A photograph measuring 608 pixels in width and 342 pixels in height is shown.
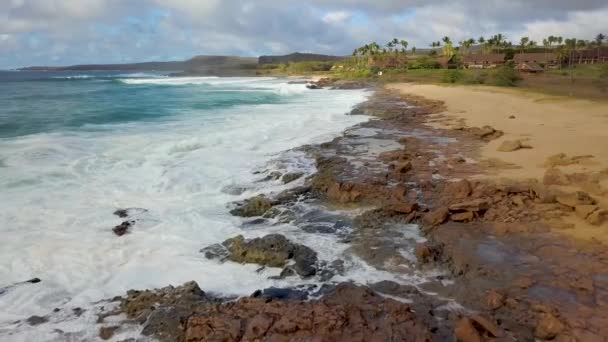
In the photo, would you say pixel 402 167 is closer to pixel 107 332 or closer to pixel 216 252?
pixel 216 252

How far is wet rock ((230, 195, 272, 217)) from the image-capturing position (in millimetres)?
10977

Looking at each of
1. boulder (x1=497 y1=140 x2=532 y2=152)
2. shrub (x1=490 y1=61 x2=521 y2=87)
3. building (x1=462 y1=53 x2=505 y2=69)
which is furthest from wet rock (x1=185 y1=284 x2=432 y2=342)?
building (x1=462 y1=53 x2=505 y2=69)

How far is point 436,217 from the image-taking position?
9.70m

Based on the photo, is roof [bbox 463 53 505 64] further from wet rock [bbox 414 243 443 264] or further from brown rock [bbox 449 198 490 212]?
wet rock [bbox 414 243 443 264]

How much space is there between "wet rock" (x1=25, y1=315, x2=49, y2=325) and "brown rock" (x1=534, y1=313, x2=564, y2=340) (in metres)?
6.47

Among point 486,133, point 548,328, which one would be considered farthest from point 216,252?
point 486,133

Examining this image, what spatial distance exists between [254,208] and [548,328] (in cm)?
679

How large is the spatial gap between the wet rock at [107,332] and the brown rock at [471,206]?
6.81 m

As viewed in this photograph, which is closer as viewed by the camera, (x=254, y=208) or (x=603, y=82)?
(x=254, y=208)

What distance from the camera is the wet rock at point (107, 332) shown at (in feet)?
20.2

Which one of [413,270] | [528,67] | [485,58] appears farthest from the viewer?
[485,58]

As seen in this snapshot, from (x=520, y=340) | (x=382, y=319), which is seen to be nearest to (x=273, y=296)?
(x=382, y=319)

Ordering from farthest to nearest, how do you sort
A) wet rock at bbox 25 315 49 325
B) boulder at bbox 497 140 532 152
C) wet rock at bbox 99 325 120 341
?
boulder at bbox 497 140 532 152
wet rock at bbox 25 315 49 325
wet rock at bbox 99 325 120 341

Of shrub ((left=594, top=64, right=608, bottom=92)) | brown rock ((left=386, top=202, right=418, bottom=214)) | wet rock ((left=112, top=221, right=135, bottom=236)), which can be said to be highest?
shrub ((left=594, top=64, right=608, bottom=92))
